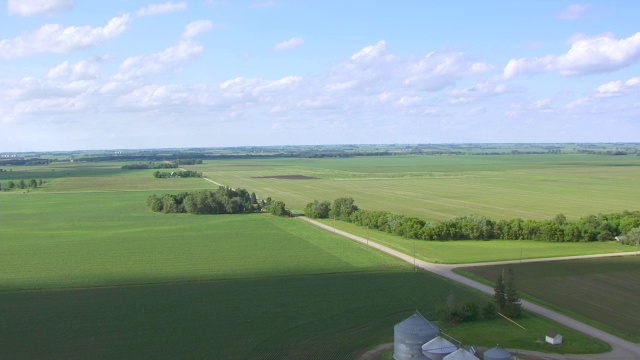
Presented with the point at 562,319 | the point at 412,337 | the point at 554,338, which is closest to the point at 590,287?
the point at 562,319

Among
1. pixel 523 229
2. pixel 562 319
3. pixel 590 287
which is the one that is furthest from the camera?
pixel 523 229

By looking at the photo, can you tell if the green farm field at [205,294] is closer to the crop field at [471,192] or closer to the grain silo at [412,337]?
the grain silo at [412,337]

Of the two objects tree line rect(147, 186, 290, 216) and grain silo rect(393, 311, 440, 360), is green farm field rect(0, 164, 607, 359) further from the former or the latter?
tree line rect(147, 186, 290, 216)

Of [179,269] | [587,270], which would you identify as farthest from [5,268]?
[587,270]

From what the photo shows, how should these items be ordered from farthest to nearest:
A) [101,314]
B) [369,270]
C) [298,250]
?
1. [298,250]
2. [369,270]
3. [101,314]

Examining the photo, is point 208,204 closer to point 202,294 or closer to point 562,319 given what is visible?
point 202,294

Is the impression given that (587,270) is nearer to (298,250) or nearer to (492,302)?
(492,302)

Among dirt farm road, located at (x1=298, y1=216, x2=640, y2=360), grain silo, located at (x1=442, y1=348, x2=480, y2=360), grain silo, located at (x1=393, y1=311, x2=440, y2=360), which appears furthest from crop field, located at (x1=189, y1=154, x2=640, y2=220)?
grain silo, located at (x1=442, y1=348, x2=480, y2=360)
